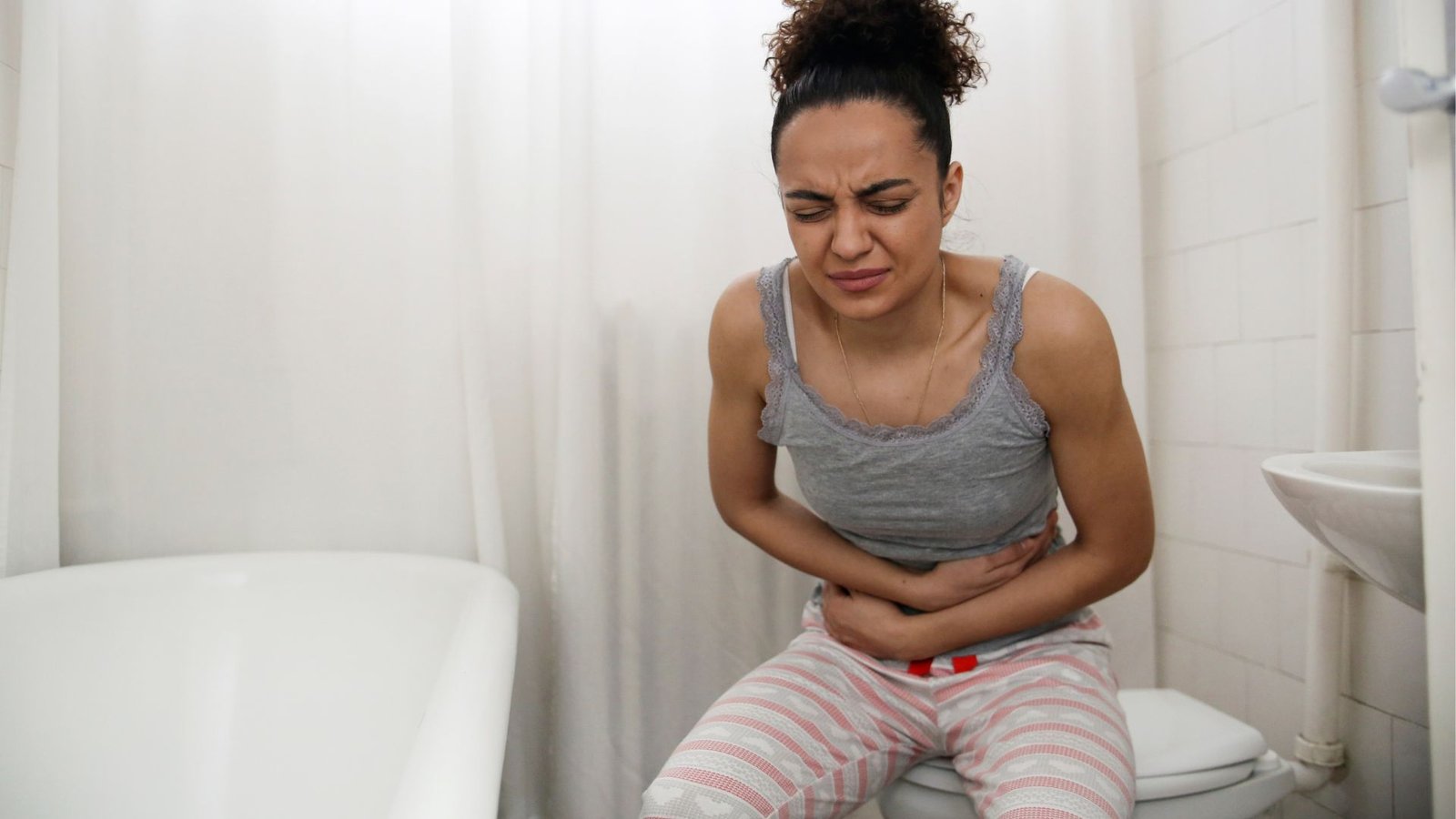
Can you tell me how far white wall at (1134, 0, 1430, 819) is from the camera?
1.20 meters

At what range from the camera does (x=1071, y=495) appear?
3.45 ft

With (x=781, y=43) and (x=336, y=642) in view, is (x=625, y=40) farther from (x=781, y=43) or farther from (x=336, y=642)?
(x=336, y=642)

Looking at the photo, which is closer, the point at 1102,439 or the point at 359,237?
the point at 1102,439

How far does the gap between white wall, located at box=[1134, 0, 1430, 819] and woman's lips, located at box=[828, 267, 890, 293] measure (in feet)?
2.18

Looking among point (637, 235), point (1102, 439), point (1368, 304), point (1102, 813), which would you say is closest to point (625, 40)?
point (637, 235)

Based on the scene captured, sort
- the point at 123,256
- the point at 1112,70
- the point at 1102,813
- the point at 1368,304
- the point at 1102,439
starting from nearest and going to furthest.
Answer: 1. the point at 1102,813
2. the point at 1102,439
3. the point at 1368,304
4. the point at 123,256
5. the point at 1112,70

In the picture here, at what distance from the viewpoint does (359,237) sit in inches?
55.4

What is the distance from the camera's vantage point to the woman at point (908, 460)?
95 cm

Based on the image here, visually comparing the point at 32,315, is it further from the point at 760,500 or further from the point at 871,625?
the point at 871,625

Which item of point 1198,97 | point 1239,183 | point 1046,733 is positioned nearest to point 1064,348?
point 1046,733

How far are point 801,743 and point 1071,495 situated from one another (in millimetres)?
384

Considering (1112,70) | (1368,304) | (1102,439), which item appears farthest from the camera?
(1112,70)

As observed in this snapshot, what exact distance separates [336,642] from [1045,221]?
45.9 inches

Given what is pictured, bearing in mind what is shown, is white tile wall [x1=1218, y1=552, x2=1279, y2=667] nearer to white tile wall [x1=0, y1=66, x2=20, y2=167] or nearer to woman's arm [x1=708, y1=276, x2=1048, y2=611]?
woman's arm [x1=708, y1=276, x2=1048, y2=611]
